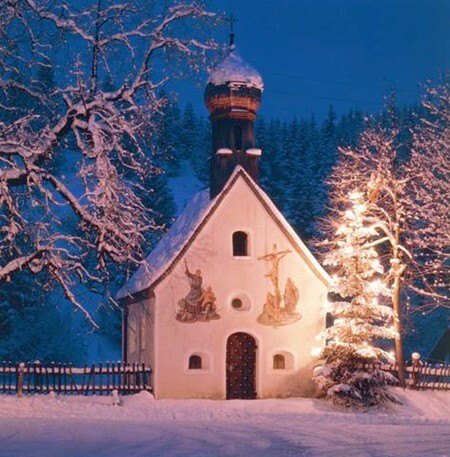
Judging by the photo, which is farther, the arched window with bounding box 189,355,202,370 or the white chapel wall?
the arched window with bounding box 189,355,202,370

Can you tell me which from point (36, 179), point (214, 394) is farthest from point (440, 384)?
point (36, 179)

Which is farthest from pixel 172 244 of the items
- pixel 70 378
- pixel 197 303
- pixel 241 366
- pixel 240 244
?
pixel 70 378

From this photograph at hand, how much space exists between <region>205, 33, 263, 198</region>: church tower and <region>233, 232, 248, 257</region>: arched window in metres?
1.98

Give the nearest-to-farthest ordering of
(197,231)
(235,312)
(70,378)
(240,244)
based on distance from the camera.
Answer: (70,378) → (197,231) → (235,312) → (240,244)

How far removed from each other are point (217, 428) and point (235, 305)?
29.4 ft

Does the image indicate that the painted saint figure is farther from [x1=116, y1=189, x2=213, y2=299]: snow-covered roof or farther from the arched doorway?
the arched doorway

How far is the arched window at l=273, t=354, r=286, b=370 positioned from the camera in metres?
27.1

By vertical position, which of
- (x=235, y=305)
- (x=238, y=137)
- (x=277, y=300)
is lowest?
(x=235, y=305)

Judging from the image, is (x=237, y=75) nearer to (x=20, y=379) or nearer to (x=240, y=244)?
(x=240, y=244)

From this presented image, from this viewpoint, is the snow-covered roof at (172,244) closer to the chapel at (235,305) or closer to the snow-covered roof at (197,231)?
the snow-covered roof at (197,231)

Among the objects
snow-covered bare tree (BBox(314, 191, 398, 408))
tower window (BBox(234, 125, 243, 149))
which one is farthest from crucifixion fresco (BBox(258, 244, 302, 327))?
tower window (BBox(234, 125, 243, 149))

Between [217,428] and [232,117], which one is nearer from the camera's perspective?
[217,428]

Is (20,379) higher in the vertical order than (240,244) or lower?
lower

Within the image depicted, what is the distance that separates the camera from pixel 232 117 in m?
28.8
